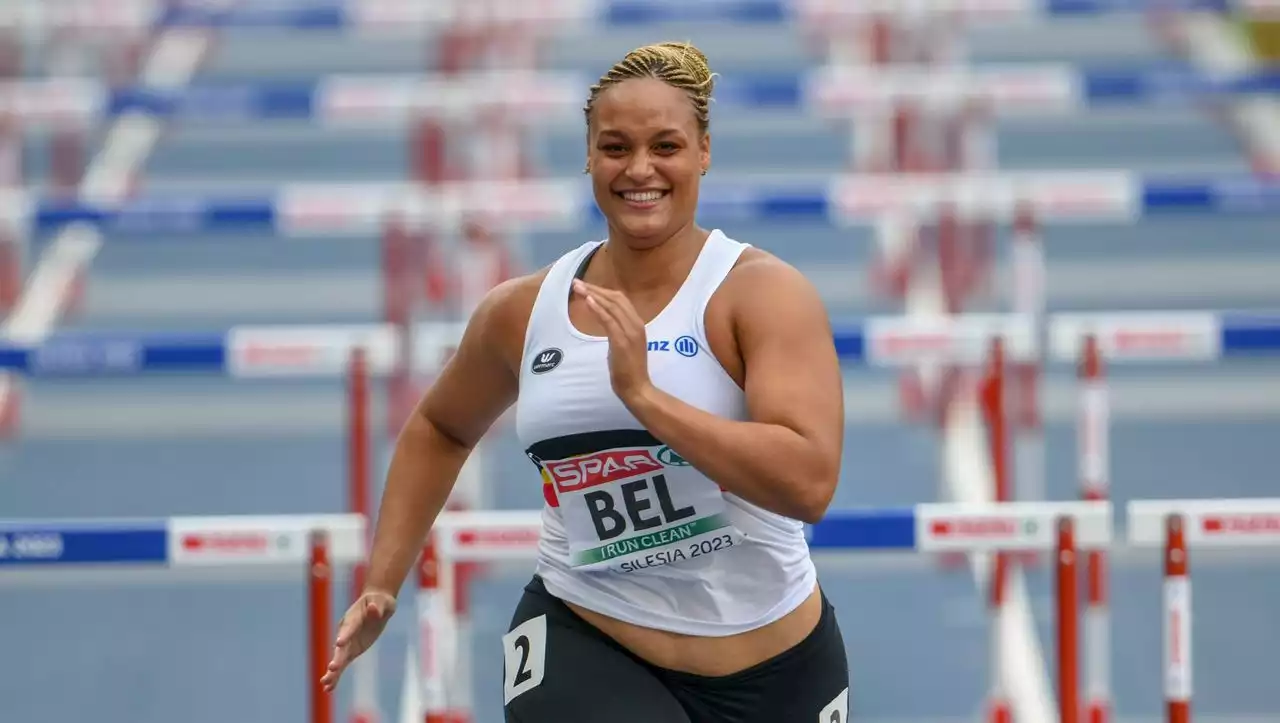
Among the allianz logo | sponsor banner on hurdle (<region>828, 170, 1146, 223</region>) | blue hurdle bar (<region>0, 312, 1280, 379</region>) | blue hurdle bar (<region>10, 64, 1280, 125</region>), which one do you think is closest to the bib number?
the allianz logo

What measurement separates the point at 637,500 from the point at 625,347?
318 mm

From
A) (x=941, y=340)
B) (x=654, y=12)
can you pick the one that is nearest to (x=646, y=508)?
(x=941, y=340)

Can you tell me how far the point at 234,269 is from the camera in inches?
340

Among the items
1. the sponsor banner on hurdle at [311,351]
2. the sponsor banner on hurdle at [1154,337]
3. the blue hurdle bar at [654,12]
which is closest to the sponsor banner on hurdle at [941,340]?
the sponsor banner on hurdle at [1154,337]

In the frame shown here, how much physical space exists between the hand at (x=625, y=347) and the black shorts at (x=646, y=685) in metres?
0.45

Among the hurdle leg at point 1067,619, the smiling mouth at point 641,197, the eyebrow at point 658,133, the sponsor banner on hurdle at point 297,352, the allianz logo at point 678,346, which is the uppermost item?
the eyebrow at point 658,133

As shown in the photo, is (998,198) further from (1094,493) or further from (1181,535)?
(1181,535)

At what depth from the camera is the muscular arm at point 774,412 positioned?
240 cm

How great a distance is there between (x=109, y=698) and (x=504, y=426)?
202cm

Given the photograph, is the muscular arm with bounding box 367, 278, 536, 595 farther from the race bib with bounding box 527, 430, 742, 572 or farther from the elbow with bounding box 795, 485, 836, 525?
the elbow with bounding box 795, 485, 836, 525

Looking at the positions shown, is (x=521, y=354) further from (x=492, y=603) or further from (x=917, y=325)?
(x=492, y=603)

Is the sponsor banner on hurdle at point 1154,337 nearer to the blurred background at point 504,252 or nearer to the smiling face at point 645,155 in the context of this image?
the blurred background at point 504,252

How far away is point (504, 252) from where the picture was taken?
7.66m

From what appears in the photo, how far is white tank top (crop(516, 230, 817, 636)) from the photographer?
8.54ft
